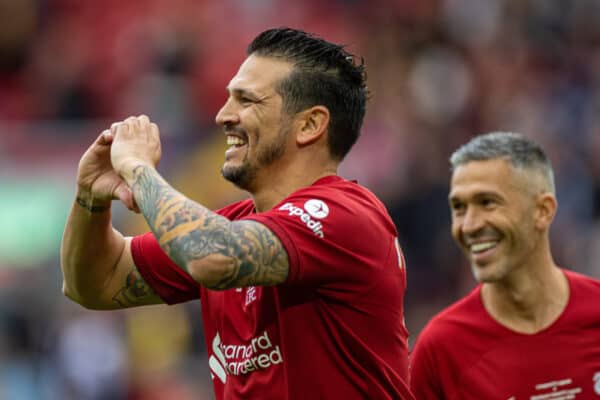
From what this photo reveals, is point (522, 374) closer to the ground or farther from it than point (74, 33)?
closer to the ground

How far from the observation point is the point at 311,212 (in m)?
4.02

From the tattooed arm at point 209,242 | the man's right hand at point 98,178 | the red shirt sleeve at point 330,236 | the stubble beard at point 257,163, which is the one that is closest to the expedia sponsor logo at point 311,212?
the red shirt sleeve at point 330,236

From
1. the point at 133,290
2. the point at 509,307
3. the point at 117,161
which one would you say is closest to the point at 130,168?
the point at 117,161

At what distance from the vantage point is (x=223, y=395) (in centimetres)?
441

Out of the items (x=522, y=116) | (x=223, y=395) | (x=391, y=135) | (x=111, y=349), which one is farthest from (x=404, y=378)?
(x=522, y=116)

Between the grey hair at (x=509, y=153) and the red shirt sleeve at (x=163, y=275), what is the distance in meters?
1.64

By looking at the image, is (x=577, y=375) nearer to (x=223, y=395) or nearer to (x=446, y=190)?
(x=223, y=395)

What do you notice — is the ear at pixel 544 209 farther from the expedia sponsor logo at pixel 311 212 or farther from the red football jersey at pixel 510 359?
the expedia sponsor logo at pixel 311 212

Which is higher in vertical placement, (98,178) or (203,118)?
(203,118)

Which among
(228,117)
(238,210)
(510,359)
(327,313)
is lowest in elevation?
(510,359)

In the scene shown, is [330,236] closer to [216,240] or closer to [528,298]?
[216,240]

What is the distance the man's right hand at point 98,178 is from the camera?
4422 millimetres

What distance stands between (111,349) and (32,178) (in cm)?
189

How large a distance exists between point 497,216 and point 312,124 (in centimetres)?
142
